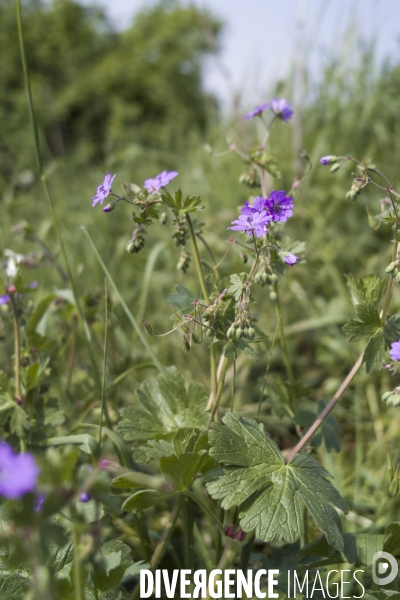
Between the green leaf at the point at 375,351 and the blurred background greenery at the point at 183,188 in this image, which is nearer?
the green leaf at the point at 375,351

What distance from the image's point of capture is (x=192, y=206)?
1.07m

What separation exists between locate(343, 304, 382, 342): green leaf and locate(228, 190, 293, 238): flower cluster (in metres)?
0.23

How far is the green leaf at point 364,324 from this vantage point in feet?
3.44

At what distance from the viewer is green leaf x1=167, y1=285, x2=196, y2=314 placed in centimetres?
120

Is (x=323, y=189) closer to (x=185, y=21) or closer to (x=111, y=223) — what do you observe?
(x=111, y=223)

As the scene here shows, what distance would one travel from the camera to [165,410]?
1.26 m

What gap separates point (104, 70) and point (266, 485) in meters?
6.33

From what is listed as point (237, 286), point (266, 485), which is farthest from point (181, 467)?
point (237, 286)

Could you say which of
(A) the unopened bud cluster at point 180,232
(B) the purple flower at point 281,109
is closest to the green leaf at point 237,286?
(A) the unopened bud cluster at point 180,232

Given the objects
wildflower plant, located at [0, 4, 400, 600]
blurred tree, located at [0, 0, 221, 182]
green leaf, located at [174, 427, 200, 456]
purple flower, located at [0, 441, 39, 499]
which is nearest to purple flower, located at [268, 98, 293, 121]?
wildflower plant, located at [0, 4, 400, 600]

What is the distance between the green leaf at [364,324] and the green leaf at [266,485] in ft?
0.83

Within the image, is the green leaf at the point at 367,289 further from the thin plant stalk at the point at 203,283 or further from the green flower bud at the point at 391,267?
the thin plant stalk at the point at 203,283

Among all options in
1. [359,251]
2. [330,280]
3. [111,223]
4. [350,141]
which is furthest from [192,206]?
[350,141]

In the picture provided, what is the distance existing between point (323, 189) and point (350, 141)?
0.42 m
